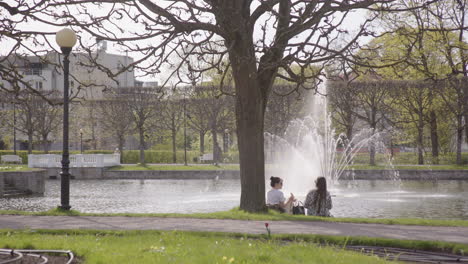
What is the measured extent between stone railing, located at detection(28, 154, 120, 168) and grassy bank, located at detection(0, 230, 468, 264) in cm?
2930

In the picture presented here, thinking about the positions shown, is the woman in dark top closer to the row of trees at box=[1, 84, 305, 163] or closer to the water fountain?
the water fountain

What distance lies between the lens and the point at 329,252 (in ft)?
21.3

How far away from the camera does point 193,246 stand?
6.84 meters

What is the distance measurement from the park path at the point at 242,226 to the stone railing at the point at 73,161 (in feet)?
88.5

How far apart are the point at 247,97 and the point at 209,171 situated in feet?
72.4

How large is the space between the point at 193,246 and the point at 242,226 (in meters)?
2.73

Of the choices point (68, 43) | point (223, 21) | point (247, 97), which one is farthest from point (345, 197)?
point (68, 43)

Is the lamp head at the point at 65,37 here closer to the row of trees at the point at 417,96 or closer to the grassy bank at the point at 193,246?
the grassy bank at the point at 193,246

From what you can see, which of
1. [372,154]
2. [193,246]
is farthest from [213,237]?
[372,154]

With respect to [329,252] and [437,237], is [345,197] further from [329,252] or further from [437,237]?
[329,252]

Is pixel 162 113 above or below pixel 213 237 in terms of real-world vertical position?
above

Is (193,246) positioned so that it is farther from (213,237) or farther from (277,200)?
(277,200)

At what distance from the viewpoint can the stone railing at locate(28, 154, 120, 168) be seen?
3766cm

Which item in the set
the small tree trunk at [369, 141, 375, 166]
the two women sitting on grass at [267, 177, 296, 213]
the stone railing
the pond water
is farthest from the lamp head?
the small tree trunk at [369, 141, 375, 166]
